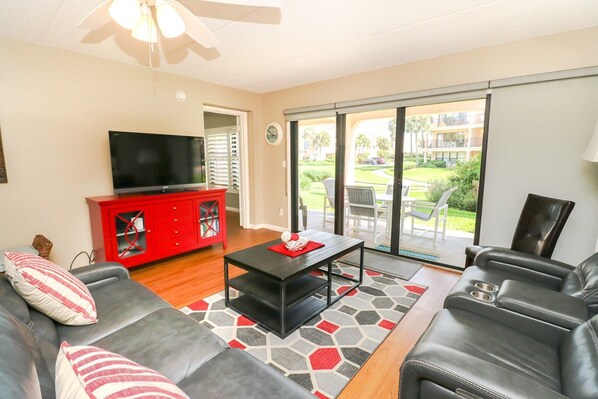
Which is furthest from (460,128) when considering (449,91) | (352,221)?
(352,221)

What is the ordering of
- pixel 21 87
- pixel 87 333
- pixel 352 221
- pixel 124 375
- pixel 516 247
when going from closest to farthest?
pixel 124 375 → pixel 87 333 → pixel 516 247 → pixel 21 87 → pixel 352 221

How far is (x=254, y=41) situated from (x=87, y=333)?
2.60 m

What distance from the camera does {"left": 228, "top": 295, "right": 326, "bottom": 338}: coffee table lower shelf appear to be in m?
2.07

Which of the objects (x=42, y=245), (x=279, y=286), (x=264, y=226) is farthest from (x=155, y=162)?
(x=264, y=226)

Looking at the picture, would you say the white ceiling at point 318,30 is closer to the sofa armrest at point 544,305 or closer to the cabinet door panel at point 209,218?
the cabinet door panel at point 209,218

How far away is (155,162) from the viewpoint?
3328 mm

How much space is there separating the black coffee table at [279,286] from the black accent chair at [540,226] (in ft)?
4.29

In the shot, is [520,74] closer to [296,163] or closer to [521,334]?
[521,334]

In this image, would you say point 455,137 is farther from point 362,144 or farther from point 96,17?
point 96,17

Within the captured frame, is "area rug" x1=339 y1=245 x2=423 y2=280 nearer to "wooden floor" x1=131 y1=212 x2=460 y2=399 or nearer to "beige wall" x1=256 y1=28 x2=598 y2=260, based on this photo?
"wooden floor" x1=131 y1=212 x2=460 y2=399

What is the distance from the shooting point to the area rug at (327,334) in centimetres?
168

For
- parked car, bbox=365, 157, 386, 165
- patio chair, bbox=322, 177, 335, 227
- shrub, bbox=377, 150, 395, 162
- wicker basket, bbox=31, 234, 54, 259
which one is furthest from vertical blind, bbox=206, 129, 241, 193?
wicker basket, bbox=31, 234, 54, 259

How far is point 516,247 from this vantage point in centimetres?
240

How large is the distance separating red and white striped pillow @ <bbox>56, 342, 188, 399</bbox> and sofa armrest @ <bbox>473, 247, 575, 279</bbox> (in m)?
2.24
